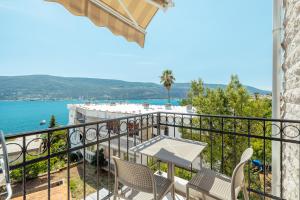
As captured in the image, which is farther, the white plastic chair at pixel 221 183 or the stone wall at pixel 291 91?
the stone wall at pixel 291 91

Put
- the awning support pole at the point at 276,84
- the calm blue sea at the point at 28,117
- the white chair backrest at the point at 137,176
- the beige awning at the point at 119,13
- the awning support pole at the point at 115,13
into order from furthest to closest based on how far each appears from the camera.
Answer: the calm blue sea at the point at 28,117 < the awning support pole at the point at 276,84 < the awning support pole at the point at 115,13 < the beige awning at the point at 119,13 < the white chair backrest at the point at 137,176

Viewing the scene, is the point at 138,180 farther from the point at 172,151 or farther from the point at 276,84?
the point at 276,84

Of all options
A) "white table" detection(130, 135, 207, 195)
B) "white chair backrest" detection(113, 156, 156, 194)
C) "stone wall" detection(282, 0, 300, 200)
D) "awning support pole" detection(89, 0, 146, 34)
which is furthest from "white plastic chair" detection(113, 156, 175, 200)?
"awning support pole" detection(89, 0, 146, 34)

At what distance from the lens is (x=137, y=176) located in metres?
1.69

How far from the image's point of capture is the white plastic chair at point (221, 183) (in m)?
1.68

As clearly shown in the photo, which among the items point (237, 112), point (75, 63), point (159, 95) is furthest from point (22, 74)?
point (237, 112)

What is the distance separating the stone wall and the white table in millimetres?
1061

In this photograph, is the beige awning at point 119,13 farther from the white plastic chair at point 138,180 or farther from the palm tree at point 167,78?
the palm tree at point 167,78

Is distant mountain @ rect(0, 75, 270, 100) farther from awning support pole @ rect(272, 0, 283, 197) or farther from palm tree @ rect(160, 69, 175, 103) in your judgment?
awning support pole @ rect(272, 0, 283, 197)

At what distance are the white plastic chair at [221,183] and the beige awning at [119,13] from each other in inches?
81.5

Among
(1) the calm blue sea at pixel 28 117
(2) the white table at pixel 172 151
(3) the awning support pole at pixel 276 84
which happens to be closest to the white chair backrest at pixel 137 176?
(2) the white table at pixel 172 151

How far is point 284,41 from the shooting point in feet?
8.02

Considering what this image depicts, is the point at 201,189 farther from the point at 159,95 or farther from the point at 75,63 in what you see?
the point at 75,63

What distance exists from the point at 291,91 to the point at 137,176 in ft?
6.93
